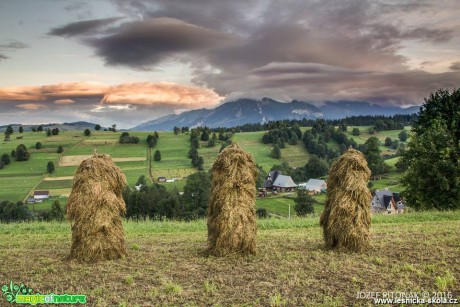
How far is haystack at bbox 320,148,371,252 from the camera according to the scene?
14.9 m

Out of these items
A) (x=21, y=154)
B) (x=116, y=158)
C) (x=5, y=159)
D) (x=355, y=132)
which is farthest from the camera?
(x=355, y=132)

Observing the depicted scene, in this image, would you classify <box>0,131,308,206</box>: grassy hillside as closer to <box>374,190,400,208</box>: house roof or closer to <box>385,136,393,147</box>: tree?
<box>385,136,393,147</box>: tree

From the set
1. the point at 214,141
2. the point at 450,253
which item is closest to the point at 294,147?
the point at 214,141

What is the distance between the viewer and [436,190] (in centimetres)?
3350

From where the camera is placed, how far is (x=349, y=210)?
48.9ft

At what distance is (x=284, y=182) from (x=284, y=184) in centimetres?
84

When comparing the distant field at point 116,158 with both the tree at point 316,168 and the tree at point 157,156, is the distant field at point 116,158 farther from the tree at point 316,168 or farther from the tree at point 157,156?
the tree at point 316,168

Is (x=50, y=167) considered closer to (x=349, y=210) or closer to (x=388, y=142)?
(x=349, y=210)

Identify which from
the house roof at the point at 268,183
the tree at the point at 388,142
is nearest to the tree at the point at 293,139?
the tree at the point at 388,142

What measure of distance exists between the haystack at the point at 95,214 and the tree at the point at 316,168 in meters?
123

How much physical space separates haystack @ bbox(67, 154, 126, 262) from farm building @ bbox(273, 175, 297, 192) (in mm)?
105632

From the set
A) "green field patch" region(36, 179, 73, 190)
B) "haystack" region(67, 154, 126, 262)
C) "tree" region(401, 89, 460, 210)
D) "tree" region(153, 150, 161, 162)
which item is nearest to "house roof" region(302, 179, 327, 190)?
"tree" region(153, 150, 161, 162)

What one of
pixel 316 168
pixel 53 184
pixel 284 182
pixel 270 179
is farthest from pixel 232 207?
pixel 316 168

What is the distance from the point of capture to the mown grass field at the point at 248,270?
10.5 meters
